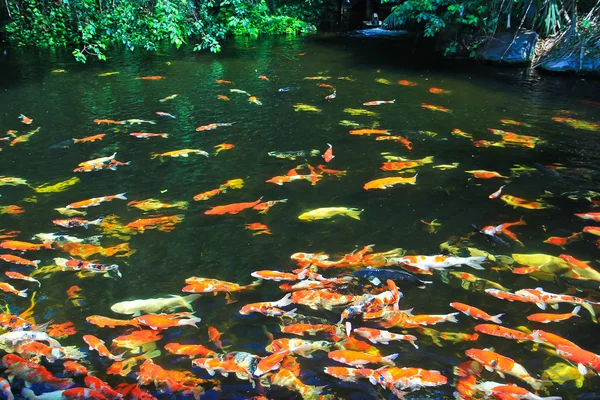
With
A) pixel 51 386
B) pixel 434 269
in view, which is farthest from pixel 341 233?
pixel 51 386

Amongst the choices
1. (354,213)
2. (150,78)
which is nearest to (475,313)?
(354,213)

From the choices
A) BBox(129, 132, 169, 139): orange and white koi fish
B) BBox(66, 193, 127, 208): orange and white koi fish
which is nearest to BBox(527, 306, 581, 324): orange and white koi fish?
BBox(66, 193, 127, 208): orange and white koi fish

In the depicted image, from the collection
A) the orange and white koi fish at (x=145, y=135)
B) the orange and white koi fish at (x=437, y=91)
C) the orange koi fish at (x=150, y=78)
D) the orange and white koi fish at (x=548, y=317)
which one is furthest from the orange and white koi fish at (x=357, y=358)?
the orange koi fish at (x=150, y=78)

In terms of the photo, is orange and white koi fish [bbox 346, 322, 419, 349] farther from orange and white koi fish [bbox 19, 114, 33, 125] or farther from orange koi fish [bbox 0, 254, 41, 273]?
orange and white koi fish [bbox 19, 114, 33, 125]

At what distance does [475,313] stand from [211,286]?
2.48 meters

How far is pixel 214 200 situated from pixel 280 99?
5118 millimetres

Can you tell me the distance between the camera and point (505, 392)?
3562 millimetres

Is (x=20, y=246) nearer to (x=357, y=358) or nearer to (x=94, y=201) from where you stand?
(x=94, y=201)

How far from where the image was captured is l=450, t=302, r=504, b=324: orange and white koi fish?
4305mm

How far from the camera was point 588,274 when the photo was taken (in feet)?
16.1

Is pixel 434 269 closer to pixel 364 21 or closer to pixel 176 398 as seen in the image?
pixel 176 398

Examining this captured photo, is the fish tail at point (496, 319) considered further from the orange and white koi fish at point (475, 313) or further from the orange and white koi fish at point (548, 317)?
the orange and white koi fish at point (548, 317)

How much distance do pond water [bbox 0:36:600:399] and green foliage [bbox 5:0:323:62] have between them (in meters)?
1.41

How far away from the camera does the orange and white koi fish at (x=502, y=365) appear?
3740mm
